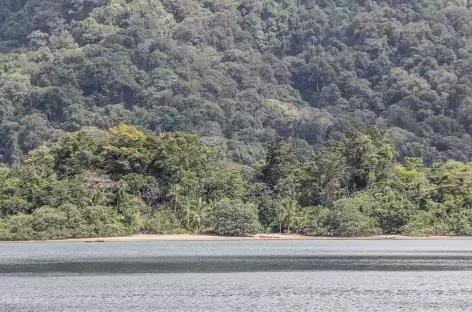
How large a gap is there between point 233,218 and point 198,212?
4.48 m

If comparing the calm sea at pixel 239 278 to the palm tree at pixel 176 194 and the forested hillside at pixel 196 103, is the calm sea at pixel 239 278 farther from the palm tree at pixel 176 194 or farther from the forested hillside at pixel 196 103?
the forested hillside at pixel 196 103

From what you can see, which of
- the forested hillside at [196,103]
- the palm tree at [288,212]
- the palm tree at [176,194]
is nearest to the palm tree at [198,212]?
the palm tree at [176,194]

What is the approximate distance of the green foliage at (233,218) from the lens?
96000 mm

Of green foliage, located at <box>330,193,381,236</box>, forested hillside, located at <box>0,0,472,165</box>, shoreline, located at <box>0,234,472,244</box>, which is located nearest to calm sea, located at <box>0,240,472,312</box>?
shoreline, located at <box>0,234,472,244</box>

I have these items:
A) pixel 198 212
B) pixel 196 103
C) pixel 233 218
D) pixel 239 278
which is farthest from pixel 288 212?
pixel 196 103

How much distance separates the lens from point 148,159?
104062 millimetres

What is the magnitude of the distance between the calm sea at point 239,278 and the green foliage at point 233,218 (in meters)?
9.28

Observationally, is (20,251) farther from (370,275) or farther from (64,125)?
(64,125)

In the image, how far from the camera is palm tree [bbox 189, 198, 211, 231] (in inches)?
3898

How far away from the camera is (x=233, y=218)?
96688 mm

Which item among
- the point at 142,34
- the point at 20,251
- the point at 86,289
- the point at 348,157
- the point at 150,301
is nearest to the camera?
the point at 150,301

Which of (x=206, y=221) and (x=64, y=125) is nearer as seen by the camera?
(x=206, y=221)

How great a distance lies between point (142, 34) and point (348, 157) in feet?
334

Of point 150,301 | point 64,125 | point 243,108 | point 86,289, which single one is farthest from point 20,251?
point 243,108
